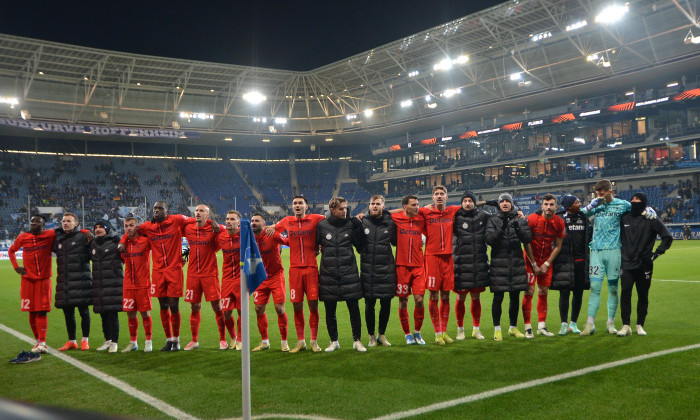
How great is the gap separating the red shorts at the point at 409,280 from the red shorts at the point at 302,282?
132 centimetres

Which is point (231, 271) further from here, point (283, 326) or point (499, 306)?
point (499, 306)

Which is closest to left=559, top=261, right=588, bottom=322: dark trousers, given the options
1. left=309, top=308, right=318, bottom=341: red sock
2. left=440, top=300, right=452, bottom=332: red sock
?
left=440, top=300, right=452, bottom=332: red sock

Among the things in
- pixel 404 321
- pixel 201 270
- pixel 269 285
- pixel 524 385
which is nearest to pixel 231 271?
pixel 201 270

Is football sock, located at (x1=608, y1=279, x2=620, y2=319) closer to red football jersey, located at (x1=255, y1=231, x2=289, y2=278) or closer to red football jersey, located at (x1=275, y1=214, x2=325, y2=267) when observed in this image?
red football jersey, located at (x1=275, y1=214, x2=325, y2=267)

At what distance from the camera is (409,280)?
336 inches

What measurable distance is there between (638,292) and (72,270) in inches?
360

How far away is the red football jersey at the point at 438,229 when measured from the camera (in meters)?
8.55

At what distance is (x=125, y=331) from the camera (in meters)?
11.0

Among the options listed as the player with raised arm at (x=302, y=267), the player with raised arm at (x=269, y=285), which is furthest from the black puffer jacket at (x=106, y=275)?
the player with raised arm at (x=302, y=267)

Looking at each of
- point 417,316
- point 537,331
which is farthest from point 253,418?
point 537,331

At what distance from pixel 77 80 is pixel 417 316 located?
4498cm

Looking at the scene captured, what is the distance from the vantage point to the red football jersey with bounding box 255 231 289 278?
851 centimetres

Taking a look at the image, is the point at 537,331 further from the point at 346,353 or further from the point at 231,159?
the point at 231,159

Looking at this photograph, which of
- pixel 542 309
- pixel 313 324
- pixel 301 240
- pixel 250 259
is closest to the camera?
pixel 250 259
